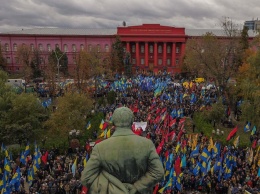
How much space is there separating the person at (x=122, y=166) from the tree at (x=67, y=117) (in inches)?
789

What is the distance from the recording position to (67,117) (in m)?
23.5

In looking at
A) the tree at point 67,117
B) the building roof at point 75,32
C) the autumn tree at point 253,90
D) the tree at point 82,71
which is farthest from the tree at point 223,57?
the building roof at point 75,32

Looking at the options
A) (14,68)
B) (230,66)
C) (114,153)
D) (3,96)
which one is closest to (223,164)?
(114,153)

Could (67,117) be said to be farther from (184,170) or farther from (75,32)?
(75,32)

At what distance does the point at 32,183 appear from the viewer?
1457cm

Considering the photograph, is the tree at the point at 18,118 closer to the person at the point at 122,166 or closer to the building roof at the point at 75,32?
the person at the point at 122,166

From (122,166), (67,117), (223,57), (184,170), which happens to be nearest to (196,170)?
(184,170)

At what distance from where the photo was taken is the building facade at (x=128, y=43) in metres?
67.9

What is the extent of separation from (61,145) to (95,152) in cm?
1821

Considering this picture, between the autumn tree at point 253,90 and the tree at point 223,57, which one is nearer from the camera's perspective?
the autumn tree at point 253,90

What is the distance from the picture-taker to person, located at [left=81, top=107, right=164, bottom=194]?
139 inches

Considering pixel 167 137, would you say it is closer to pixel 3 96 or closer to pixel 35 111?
pixel 35 111

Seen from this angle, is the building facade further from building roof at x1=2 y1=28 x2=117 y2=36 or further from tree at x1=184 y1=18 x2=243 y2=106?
tree at x1=184 y1=18 x2=243 y2=106

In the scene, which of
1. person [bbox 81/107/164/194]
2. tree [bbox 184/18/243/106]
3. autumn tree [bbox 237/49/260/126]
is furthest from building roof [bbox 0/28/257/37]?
person [bbox 81/107/164/194]
